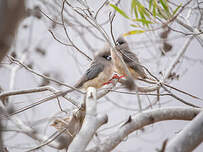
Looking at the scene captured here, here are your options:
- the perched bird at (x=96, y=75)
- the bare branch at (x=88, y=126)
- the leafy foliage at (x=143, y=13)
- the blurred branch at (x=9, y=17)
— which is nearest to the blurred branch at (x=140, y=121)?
the bare branch at (x=88, y=126)

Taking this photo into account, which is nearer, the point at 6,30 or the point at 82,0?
the point at 6,30

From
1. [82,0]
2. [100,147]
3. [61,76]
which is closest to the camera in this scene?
[100,147]

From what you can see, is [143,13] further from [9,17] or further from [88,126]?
[9,17]

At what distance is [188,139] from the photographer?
2.81 feet

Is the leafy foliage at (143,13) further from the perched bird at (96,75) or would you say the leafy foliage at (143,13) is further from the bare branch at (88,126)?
the perched bird at (96,75)

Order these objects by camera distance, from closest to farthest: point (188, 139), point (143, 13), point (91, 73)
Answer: point (188, 139)
point (143, 13)
point (91, 73)

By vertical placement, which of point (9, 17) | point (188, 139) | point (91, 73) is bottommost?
point (188, 139)

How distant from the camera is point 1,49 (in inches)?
17.4

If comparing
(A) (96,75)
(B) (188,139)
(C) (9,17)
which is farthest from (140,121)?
(A) (96,75)

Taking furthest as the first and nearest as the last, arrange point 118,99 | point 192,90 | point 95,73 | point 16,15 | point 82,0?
point 192,90 < point 118,99 < point 95,73 < point 82,0 < point 16,15

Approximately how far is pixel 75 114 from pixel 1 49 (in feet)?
3.08

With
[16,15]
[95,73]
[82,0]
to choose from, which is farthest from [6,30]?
[95,73]

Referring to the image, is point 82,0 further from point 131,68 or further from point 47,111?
point 47,111

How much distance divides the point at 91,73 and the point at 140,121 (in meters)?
1.46
